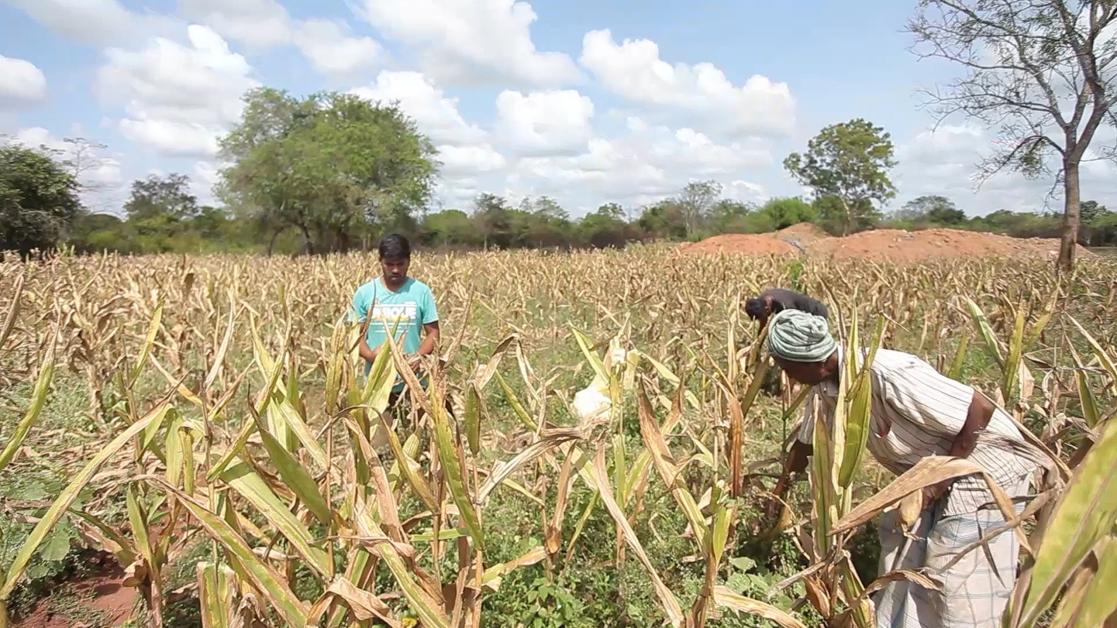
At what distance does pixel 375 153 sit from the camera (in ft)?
101

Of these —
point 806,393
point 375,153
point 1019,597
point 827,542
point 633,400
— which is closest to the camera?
point 1019,597

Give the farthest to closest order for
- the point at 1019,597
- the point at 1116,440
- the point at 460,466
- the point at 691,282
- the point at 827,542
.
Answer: the point at 691,282 < the point at 827,542 < the point at 460,466 < the point at 1019,597 < the point at 1116,440

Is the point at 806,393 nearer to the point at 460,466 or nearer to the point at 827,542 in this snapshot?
the point at 827,542

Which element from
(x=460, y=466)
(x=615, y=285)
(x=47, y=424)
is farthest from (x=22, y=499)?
(x=615, y=285)

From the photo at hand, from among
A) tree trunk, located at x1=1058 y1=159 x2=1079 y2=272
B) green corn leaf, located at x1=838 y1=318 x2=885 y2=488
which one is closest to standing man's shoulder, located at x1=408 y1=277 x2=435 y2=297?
green corn leaf, located at x1=838 y1=318 x2=885 y2=488

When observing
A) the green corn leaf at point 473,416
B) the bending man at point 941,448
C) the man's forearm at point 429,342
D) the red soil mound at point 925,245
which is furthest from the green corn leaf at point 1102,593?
the red soil mound at point 925,245

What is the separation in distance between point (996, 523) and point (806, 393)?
66cm

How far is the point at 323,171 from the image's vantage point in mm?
28469

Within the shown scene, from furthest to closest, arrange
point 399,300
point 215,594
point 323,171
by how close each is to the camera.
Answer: point 323,171
point 399,300
point 215,594

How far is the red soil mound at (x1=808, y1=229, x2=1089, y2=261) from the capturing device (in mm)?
16250

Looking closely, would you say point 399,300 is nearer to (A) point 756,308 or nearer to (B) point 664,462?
(A) point 756,308

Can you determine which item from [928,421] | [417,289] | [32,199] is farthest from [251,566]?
[32,199]

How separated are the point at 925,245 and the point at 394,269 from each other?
17551 millimetres

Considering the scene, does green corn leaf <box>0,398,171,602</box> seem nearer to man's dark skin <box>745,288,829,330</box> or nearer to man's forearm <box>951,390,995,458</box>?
man's forearm <box>951,390,995,458</box>
